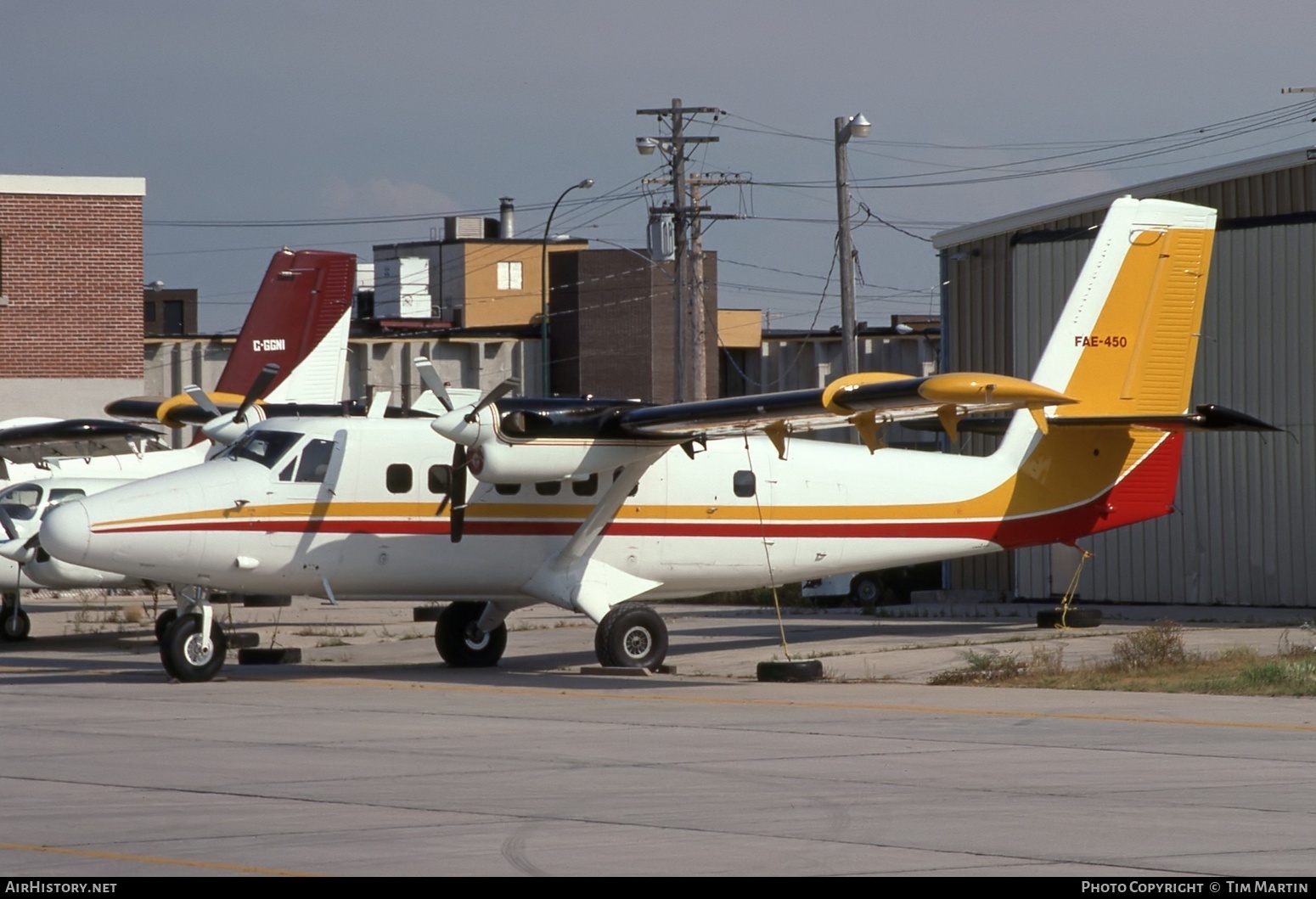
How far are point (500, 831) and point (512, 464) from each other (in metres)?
8.57

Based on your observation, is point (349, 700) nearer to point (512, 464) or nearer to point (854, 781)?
point (512, 464)

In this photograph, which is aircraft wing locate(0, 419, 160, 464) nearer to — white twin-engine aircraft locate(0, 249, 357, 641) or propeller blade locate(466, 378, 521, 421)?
white twin-engine aircraft locate(0, 249, 357, 641)

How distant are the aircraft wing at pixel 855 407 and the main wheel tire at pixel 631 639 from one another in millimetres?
2056

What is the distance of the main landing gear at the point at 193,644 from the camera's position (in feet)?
55.8

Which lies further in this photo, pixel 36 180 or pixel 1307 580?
pixel 36 180

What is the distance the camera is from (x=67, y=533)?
16.1 metres

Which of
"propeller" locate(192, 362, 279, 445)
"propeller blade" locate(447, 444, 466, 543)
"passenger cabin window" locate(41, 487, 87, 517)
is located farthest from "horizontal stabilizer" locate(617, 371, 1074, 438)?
"passenger cabin window" locate(41, 487, 87, 517)

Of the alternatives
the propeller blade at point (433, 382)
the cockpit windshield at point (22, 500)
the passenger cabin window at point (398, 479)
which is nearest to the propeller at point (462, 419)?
the propeller blade at point (433, 382)

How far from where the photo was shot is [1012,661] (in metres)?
17.6

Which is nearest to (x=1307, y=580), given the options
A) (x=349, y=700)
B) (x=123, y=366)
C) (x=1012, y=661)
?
(x=1012, y=661)

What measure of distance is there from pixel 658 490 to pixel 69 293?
82.9 feet

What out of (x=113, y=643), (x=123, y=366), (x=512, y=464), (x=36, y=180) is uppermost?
(x=36, y=180)

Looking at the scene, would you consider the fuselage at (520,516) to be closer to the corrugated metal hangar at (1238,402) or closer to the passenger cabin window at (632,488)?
the passenger cabin window at (632,488)
